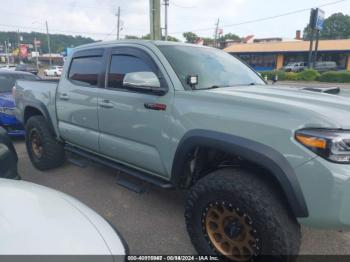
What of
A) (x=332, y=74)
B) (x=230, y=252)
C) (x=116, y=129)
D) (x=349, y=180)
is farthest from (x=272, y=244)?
(x=332, y=74)

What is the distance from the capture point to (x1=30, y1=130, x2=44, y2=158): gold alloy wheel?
4.92 m

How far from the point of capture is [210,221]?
259 cm

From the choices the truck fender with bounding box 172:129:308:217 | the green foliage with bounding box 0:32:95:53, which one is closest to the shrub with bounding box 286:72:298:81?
the truck fender with bounding box 172:129:308:217

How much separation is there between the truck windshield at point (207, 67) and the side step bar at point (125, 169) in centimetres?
97

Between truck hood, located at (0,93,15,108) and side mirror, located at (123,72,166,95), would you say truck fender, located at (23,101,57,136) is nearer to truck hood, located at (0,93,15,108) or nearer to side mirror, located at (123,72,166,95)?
truck hood, located at (0,93,15,108)

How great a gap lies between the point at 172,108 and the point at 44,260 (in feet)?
5.47

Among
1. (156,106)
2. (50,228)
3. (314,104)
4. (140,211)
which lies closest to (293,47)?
(140,211)

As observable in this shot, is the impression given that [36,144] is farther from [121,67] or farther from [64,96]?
[121,67]

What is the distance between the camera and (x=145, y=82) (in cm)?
305

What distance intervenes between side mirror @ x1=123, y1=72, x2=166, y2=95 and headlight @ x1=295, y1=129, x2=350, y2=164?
1.40 m

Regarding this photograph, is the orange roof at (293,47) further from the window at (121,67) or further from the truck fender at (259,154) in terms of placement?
the truck fender at (259,154)

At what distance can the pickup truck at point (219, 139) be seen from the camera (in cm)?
204

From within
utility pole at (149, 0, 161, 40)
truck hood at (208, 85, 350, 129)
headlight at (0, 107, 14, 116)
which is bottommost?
headlight at (0, 107, 14, 116)

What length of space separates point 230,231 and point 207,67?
168 centimetres
